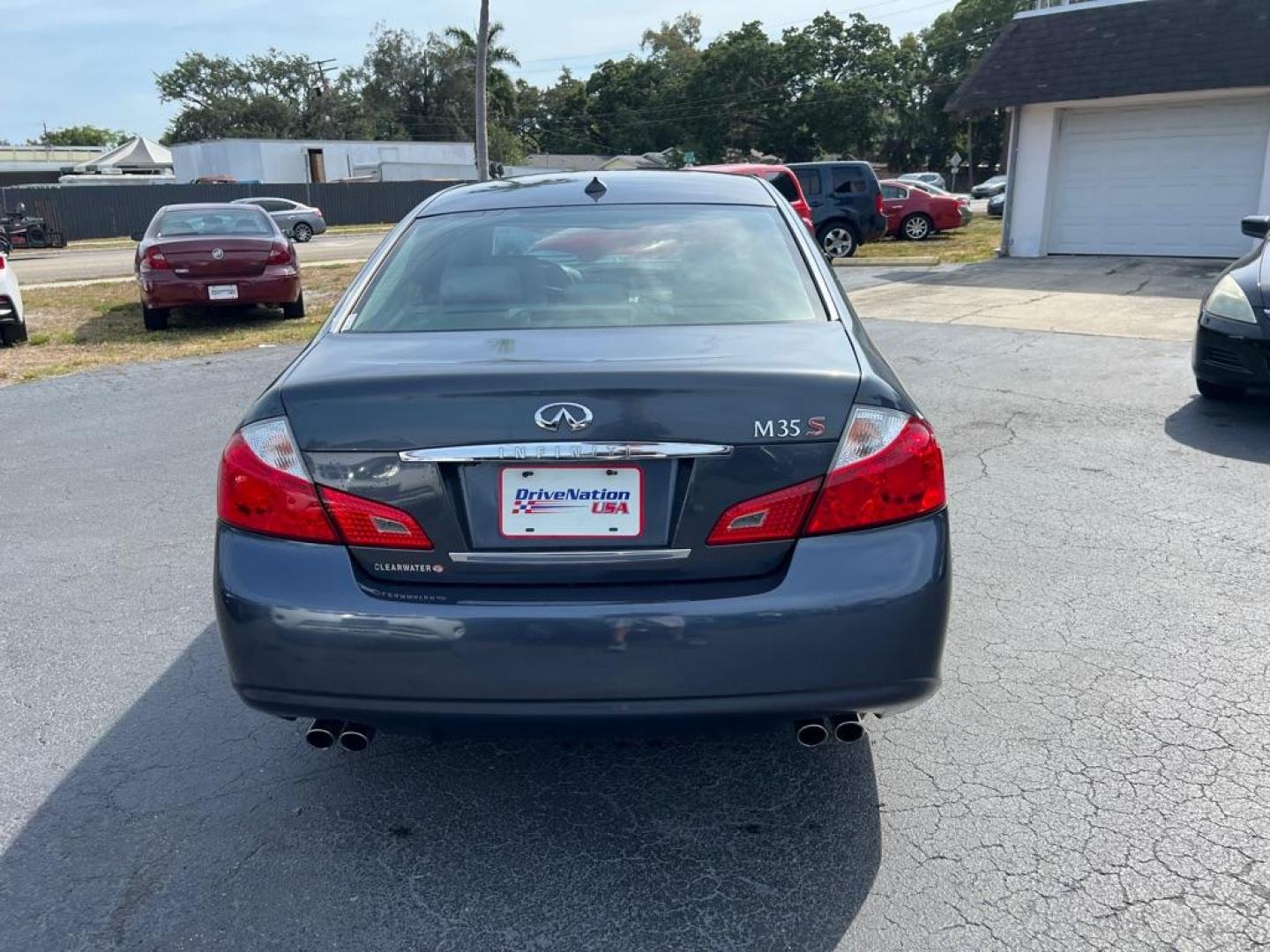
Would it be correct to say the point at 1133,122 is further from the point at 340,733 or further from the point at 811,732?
the point at 340,733

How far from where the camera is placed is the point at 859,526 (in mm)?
2311

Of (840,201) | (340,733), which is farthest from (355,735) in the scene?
(840,201)

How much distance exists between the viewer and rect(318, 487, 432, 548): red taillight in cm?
230

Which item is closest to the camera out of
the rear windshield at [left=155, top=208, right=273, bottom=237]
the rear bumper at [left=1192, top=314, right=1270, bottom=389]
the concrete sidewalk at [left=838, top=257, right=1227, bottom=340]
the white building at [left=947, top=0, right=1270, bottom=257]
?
the rear bumper at [left=1192, top=314, right=1270, bottom=389]

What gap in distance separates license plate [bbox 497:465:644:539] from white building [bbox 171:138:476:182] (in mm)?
51946

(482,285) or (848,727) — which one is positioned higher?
(482,285)

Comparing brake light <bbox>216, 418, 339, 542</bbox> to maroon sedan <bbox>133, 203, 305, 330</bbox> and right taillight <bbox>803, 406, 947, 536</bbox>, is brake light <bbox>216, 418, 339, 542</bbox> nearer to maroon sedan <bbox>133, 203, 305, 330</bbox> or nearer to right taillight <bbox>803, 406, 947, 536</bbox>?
right taillight <bbox>803, 406, 947, 536</bbox>

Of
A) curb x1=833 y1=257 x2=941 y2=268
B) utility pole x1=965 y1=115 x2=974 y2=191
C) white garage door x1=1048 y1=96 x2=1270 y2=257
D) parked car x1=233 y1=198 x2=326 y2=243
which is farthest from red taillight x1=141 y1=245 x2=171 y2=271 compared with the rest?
utility pole x1=965 y1=115 x2=974 y2=191

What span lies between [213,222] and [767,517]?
11.7 metres

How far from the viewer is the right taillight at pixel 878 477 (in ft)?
7.53

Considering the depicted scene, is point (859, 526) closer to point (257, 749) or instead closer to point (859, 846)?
point (859, 846)

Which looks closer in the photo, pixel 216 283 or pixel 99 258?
pixel 216 283

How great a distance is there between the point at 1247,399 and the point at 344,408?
7.06 meters

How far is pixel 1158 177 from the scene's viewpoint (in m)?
16.9
